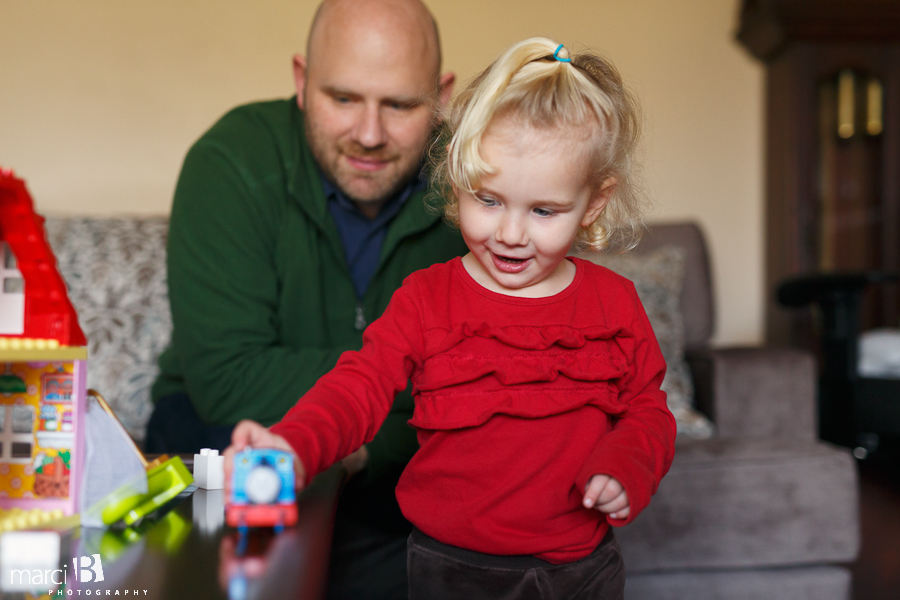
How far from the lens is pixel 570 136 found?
2.35 feet

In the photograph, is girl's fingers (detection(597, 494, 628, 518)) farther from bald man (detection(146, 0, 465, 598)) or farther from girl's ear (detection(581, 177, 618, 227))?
bald man (detection(146, 0, 465, 598))

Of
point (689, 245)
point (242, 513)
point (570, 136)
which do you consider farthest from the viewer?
point (689, 245)

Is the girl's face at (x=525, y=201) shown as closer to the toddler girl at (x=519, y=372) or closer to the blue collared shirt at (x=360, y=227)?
the toddler girl at (x=519, y=372)

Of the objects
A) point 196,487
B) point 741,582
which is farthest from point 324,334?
point 741,582

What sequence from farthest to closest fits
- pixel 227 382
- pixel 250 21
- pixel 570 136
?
pixel 250 21 → pixel 227 382 → pixel 570 136

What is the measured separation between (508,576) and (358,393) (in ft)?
0.84

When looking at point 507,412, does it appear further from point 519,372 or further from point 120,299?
point 120,299

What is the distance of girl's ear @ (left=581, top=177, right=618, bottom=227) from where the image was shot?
30.9 inches

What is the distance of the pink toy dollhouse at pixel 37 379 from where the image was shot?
57 cm

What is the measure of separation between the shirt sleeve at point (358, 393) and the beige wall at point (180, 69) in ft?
4.65

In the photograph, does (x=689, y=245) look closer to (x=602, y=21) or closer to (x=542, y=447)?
(x=602, y=21)

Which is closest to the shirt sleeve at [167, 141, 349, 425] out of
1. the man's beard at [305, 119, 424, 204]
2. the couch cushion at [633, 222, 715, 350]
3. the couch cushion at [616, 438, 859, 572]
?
the man's beard at [305, 119, 424, 204]

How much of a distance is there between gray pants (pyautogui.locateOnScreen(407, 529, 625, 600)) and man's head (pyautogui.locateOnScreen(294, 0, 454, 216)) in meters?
0.71

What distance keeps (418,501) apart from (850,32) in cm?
288
